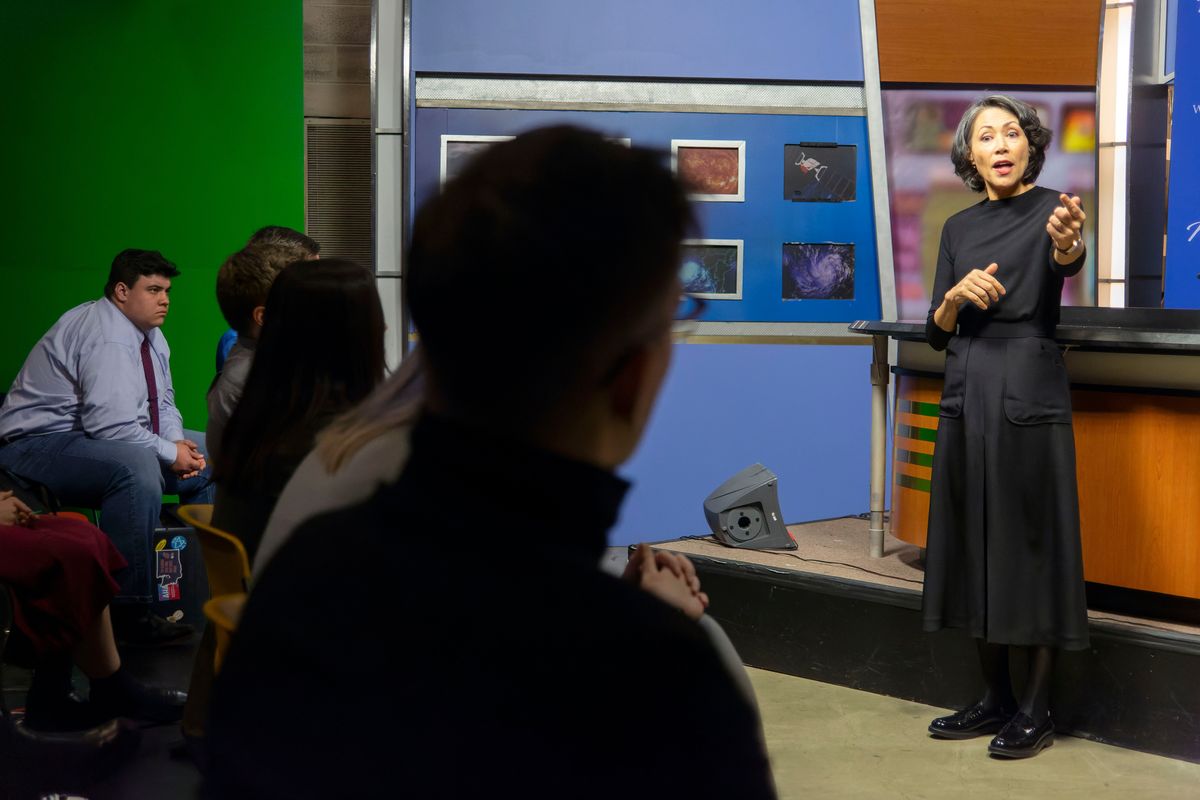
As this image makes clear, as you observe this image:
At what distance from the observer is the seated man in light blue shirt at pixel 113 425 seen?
439cm

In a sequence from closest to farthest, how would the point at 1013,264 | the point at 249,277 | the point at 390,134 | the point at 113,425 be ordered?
the point at 249,277 → the point at 1013,264 → the point at 113,425 → the point at 390,134

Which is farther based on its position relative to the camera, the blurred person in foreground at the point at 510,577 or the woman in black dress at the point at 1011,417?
the woman in black dress at the point at 1011,417

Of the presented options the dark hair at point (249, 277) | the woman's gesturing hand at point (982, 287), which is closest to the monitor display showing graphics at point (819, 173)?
the woman's gesturing hand at point (982, 287)

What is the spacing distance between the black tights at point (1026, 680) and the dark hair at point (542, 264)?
3.08 metres

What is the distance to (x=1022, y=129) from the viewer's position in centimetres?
338

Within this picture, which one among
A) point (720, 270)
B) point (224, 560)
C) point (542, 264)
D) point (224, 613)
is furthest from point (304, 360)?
point (720, 270)

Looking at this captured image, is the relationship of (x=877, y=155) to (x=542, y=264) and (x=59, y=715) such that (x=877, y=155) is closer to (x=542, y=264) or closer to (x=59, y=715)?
(x=59, y=715)

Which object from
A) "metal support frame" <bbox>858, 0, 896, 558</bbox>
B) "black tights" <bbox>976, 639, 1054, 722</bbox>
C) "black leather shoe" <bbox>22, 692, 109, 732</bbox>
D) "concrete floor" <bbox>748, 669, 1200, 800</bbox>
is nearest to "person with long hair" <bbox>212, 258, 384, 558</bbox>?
"concrete floor" <bbox>748, 669, 1200, 800</bbox>

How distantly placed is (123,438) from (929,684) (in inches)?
118

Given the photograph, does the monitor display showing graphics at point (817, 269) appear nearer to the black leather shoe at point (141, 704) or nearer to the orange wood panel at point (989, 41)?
the orange wood panel at point (989, 41)

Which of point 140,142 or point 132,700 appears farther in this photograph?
point 140,142

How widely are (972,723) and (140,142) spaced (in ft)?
15.0

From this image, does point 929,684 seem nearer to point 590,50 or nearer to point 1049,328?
point 1049,328

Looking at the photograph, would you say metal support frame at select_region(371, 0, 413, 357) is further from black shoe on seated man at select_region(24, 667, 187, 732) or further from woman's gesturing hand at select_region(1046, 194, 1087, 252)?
woman's gesturing hand at select_region(1046, 194, 1087, 252)
